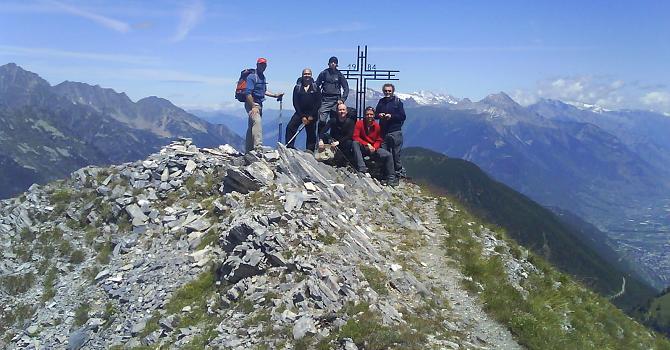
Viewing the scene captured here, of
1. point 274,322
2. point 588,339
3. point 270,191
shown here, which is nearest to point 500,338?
point 588,339

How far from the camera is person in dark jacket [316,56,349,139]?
2258 cm

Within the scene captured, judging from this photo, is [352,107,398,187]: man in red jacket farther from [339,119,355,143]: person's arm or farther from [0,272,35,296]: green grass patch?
[0,272,35,296]: green grass patch

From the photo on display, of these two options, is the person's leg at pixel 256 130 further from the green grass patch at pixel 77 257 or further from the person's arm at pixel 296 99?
the green grass patch at pixel 77 257

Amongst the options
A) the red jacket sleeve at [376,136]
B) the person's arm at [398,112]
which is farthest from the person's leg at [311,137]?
the person's arm at [398,112]

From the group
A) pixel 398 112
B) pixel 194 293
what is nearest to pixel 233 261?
pixel 194 293

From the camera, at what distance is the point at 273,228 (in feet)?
51.3

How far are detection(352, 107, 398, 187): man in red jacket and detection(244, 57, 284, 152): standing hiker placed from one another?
4415 mm

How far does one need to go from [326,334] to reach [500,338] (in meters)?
4.80

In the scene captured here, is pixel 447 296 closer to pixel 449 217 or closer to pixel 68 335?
pixel 449 217

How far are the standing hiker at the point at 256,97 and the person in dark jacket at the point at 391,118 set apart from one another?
17.0 feet

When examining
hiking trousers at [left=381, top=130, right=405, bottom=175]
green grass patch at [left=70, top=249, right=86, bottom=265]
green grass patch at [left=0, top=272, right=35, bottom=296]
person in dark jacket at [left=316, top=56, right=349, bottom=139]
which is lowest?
green grass patch at [left=0, top=272, right=35, bottom=296]

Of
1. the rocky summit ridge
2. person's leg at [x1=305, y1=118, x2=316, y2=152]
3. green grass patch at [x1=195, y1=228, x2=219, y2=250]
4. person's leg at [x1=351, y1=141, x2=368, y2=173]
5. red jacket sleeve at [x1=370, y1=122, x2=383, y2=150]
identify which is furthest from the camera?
person's leg at [x1=305, y1=118, x2=316, y2=152]

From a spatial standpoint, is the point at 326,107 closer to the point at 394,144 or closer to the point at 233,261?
the point at 394,144

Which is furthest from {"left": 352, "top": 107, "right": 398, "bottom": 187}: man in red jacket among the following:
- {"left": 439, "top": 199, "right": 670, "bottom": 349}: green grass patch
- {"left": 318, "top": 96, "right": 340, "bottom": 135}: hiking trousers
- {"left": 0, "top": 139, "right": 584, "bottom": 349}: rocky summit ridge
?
{"left": 439, "top": 199, "right": 670, "bottom": 349}: green grass patch
